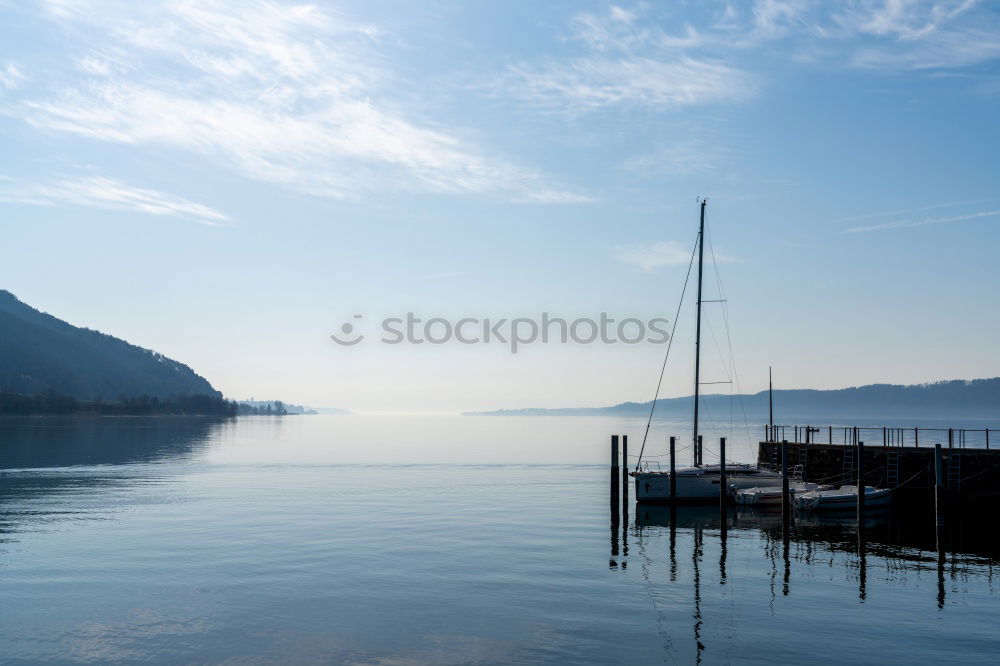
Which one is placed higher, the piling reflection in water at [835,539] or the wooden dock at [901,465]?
the wooden dock at [901,465]

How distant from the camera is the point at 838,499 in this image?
149 feet

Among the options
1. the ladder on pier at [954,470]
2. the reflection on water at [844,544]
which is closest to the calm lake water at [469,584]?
the reflection on water at [844,544]

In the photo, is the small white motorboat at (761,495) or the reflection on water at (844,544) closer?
the reflection on water at (844,544)

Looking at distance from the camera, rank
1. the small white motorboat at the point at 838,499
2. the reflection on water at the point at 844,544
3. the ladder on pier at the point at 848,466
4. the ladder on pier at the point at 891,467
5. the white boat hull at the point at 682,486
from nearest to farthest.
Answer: the reflection on water at the point at 844,544, the small white motorboat at the point at 838,499, the white boat hull at the point at 682,486, the ladder on pier at the point at 891,467, the ladder on pier at the point at 848,466

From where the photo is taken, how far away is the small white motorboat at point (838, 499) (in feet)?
149

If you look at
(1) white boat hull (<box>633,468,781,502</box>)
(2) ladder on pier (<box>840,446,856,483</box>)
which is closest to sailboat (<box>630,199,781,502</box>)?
(1) white boat hull (<box>633,468,781,502</box>)

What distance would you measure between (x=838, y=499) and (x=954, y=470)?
974 centimetres

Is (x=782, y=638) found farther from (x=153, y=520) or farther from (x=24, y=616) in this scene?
(x=153, y=520)

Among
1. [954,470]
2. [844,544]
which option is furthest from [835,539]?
[954,470]

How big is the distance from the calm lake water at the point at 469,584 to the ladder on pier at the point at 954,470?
642 centimetres

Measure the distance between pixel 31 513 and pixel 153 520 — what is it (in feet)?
26.6

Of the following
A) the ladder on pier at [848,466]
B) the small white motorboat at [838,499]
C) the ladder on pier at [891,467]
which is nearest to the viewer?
the small white motorboat at [838,499]

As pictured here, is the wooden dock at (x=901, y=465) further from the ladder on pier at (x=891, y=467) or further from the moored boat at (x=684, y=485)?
the moored boat at (x=684, y=485)

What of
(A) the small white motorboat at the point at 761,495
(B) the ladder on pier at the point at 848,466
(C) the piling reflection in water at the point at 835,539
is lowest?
(C) the piling reflection in water at the point at 835,539
